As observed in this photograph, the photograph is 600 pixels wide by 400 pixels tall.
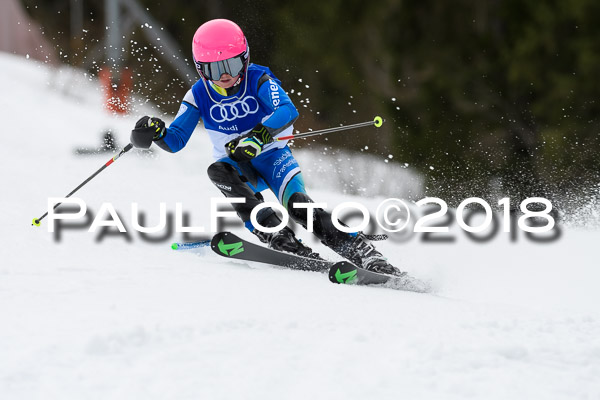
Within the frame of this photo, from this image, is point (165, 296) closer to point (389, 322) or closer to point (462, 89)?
point (389, 322)

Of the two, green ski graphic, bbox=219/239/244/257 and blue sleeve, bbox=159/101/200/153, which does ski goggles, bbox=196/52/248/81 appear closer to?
blue sleeve, bbox=159/101/200/153

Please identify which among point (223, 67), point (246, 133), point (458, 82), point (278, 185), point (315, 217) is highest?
point (458, 82)

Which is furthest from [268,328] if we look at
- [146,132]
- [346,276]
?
[146,132]

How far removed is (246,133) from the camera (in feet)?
14.6

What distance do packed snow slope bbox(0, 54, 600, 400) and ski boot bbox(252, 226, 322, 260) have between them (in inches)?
10.4

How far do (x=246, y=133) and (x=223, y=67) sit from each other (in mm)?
403

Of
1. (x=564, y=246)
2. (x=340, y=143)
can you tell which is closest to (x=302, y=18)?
(x=340, y=143)

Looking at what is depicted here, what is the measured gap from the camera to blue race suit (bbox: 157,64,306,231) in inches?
175

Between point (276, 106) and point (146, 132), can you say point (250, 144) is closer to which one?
point (276, 106)

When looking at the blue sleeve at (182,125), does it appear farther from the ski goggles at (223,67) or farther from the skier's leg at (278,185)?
the skier's leg at (278,185)

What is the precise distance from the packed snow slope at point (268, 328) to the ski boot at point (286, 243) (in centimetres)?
26

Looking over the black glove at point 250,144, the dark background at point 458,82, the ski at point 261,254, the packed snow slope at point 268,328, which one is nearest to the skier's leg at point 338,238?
the ski at point 261,254

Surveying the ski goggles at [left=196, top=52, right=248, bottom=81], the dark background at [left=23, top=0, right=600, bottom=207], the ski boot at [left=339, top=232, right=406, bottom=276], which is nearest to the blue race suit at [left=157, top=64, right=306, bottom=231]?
the ski goggles at [left=196, top=52, right=248, bottom=81]

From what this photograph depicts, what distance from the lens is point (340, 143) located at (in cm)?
1820
